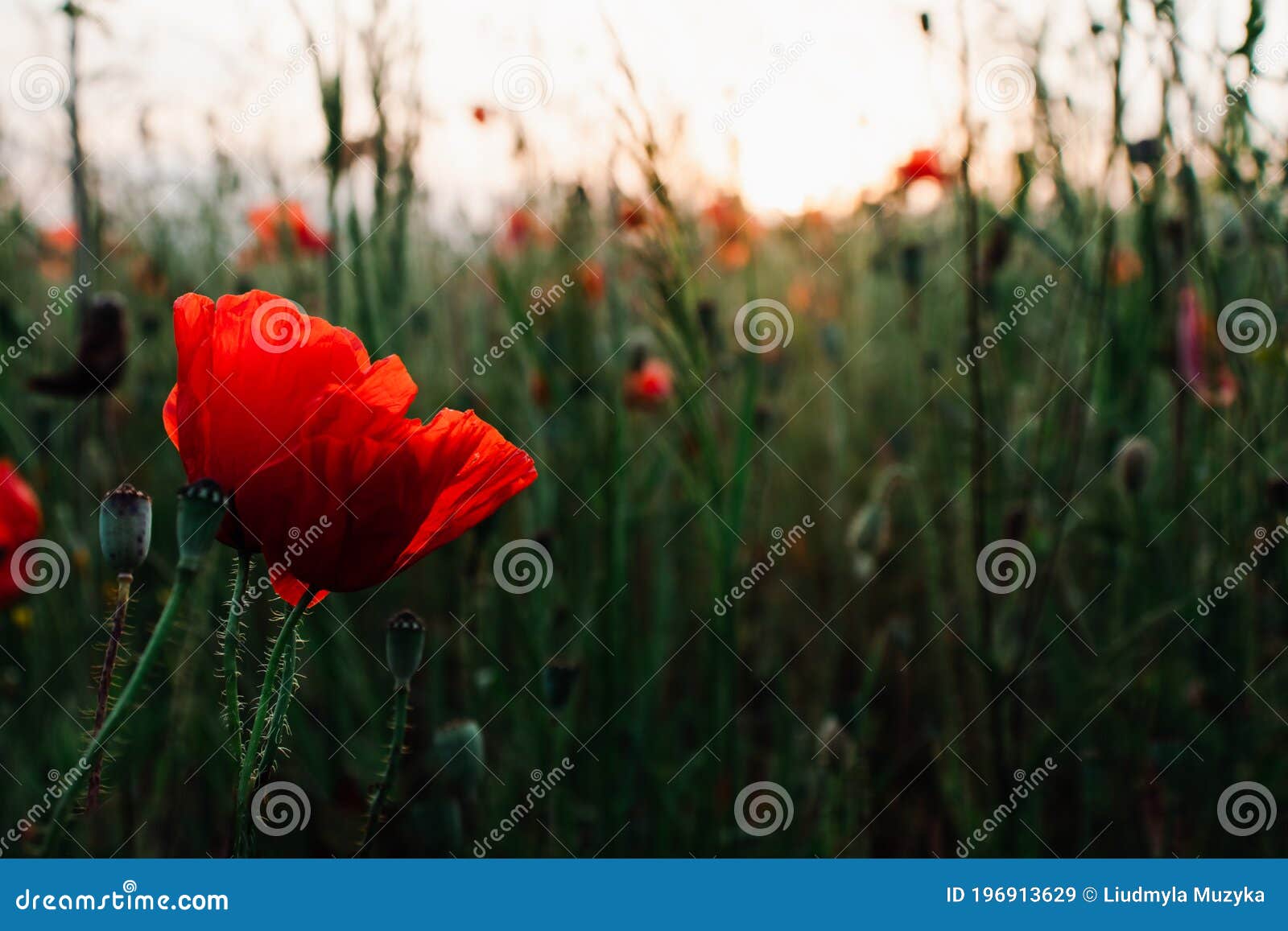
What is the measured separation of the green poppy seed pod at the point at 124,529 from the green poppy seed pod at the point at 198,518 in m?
0.06

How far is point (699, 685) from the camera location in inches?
65.9

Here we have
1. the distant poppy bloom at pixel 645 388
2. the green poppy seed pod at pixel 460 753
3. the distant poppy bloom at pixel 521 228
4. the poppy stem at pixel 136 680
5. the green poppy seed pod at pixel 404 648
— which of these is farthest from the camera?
the distant poppy bloom at pixel 521 228

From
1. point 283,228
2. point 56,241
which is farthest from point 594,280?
point 56,241

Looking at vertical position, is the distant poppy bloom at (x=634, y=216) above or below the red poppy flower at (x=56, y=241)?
below

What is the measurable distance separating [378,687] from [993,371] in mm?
1253

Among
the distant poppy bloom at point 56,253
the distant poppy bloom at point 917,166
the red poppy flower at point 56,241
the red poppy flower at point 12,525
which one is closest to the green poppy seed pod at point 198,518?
the red poppy flower at point 12,525

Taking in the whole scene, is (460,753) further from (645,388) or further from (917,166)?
(917,166)

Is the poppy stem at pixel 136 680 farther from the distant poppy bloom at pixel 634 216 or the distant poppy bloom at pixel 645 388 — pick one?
the distant poppy bloom at pixel 645 388

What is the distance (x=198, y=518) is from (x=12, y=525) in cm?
98

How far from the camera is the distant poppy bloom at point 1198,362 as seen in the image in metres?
1.35

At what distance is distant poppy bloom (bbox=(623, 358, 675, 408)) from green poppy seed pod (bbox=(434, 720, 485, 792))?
3.06 ft
